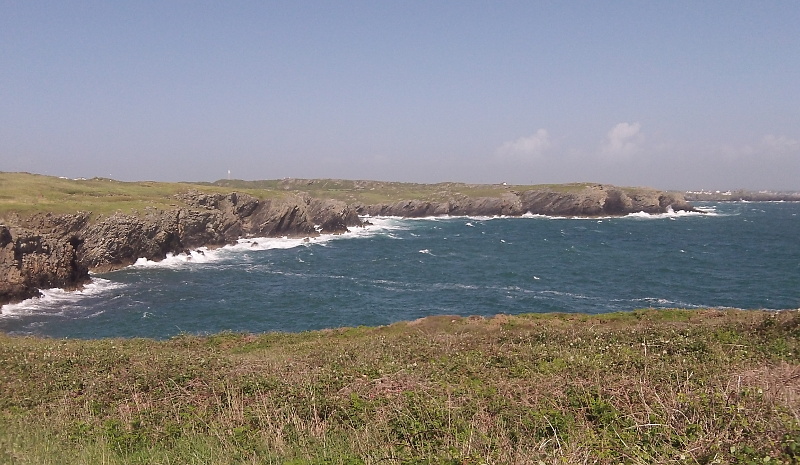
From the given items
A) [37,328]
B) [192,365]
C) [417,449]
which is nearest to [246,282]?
[37,328]

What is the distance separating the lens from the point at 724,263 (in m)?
63.9

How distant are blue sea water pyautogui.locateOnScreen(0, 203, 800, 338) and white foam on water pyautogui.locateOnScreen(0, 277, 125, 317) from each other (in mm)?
157

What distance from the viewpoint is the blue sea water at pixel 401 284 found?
39.7 metres

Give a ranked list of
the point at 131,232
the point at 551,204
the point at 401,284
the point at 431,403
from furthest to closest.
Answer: the point at 551,204
the point at 131,232
the point at 401,284
the point at 431,403

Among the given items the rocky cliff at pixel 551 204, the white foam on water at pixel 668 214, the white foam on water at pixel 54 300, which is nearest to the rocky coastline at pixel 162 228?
the rocky cliff at pixel 551 204

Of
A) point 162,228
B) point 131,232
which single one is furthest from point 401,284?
point 131,232

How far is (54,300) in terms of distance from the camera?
44.2m

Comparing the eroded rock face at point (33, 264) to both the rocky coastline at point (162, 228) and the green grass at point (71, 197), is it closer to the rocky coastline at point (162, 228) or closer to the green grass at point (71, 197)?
the rocky coastline at point (162, 228)

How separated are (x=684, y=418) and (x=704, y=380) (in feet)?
11.2

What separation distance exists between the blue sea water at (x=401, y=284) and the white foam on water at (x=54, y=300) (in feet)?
0.52

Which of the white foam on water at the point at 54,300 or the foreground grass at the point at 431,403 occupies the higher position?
the foreground grass at the point at 431,403

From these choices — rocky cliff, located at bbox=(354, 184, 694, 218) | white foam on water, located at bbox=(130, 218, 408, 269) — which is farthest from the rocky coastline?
white foam on water, located at bbox=(130, 218, 408, 269)

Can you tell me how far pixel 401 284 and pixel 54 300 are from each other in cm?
3453

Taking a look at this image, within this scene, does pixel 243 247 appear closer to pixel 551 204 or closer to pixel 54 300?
pixel 54 300
